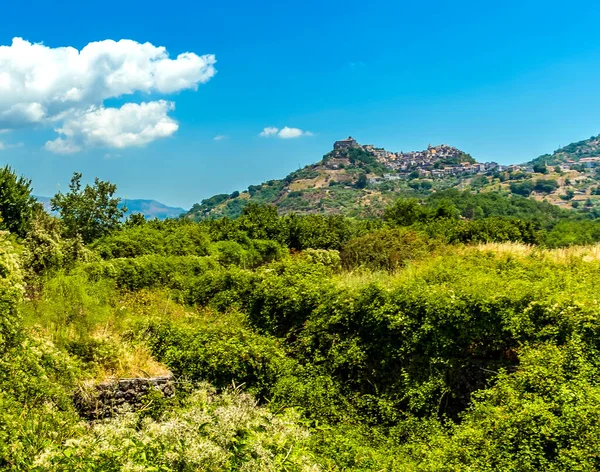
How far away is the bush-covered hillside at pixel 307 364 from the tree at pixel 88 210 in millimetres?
11432

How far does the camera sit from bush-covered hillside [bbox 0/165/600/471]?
14.6 feet

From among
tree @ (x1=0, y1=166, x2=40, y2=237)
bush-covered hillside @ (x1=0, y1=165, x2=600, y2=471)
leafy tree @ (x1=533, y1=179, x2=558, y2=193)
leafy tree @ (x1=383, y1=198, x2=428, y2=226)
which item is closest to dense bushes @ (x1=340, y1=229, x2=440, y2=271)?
bush-covered hillside @ (x1=0, y1=165, x2=600, y2=471)

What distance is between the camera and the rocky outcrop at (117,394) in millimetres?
6664

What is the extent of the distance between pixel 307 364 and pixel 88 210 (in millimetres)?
18843

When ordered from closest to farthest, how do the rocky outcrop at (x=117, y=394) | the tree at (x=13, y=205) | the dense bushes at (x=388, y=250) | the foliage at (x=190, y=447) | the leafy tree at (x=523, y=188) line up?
the foliage at (x=190, y=447) → the rocky outcrop at (x=117, y=394) → the dense bushes at (x=388, y=250) → the tree at (x=13, y=205) → the leafy tree at (x=523, y=188)

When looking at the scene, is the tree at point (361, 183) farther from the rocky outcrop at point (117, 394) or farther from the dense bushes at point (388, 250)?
the rocky outcrop at point (117, 394)

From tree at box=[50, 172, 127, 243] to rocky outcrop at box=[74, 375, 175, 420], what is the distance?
17.5m

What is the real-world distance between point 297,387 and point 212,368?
4.75 ft

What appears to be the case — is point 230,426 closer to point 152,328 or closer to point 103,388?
point 103,388

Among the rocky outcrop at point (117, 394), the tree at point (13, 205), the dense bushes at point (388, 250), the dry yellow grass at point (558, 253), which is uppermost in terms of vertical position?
the tree at point (13, 205)

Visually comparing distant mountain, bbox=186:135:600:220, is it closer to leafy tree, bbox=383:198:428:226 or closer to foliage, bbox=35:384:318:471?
leafy tree, bbox=383:198:428:226

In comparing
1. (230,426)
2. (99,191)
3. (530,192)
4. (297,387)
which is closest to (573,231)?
(99,191)

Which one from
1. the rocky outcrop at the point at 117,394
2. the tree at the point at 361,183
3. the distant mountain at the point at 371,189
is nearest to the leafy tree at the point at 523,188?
the distant mountain at the point at 371,189

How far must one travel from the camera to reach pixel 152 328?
897 centimetres
